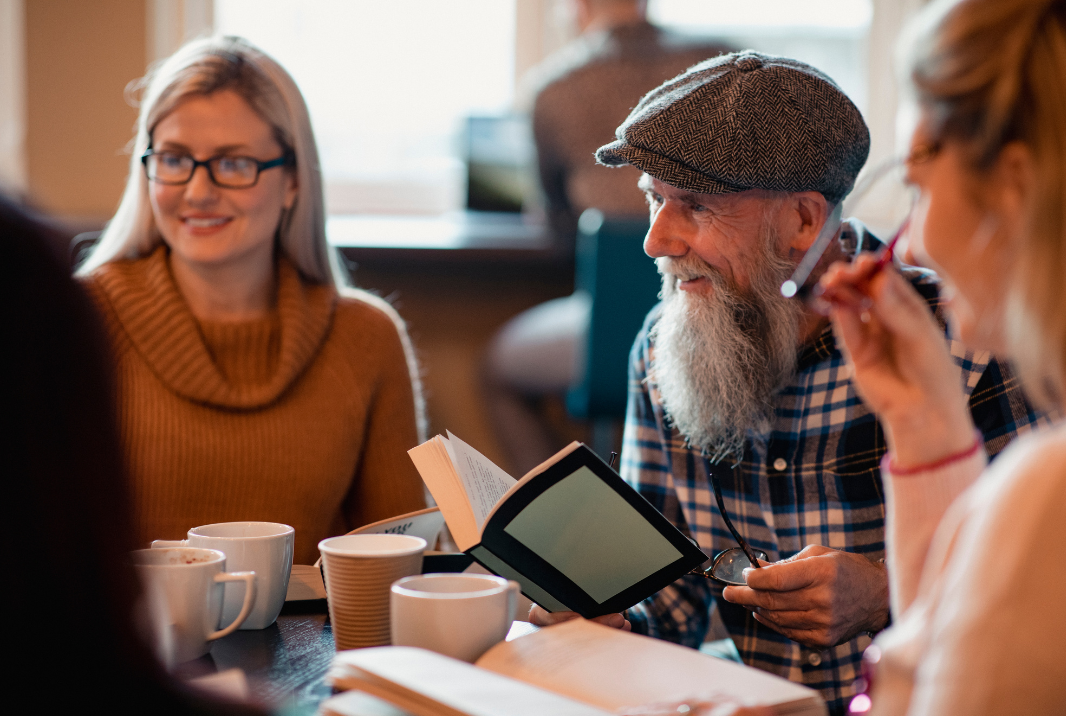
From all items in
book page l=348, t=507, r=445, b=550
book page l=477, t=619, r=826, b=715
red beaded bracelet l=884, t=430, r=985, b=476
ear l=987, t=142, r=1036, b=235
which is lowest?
book page l=348, t=507, r=445, b=550

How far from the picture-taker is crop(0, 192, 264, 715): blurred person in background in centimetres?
57

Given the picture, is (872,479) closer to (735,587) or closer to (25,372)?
(735,587)

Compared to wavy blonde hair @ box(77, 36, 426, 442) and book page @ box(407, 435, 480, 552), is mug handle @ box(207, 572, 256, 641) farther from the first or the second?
wavy blonde hair @ box(77, 36, 426, 442)

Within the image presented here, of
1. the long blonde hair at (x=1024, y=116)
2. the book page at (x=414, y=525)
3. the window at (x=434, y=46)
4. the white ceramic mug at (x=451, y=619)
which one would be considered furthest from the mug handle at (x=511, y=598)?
the window at (x=434, y=46)

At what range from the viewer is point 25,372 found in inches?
23.3

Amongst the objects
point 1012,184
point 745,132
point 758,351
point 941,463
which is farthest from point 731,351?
point 1012,184

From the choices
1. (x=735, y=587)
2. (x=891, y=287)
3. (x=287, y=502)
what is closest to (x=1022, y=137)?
(x=891, y=287)

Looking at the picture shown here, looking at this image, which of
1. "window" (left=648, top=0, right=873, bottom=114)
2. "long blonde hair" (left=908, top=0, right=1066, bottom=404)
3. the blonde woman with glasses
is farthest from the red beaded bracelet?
"window" (left=648, top=0, right=873, bottom=114)

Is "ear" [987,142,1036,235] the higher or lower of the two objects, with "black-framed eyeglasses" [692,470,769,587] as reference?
higher

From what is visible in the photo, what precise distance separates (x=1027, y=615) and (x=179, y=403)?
4.20ft

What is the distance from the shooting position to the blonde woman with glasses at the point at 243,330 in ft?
5.17

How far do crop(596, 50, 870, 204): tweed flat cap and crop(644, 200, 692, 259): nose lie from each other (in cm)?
7

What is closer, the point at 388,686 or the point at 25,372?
the point at 25,372

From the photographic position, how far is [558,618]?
3.53 ft
